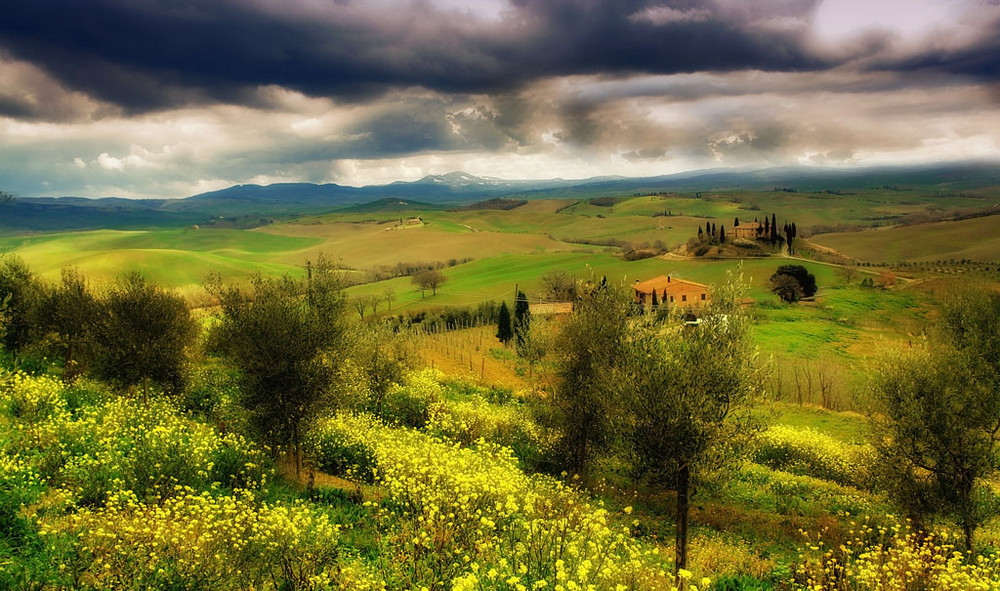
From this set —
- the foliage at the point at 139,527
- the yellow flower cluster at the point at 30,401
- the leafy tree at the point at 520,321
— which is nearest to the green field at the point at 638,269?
the leafy tree at the point at 520,321

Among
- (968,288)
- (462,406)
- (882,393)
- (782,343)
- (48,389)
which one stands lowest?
(782,343)

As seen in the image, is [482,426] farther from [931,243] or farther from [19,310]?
[931,243]

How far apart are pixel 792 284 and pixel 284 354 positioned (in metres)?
84.3

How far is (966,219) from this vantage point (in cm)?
14775

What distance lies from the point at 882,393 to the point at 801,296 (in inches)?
2772

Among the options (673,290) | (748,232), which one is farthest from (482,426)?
(748,232)

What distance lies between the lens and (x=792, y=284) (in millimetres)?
82750

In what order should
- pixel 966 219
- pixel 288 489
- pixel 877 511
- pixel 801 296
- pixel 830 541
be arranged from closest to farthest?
pixel 288 489 → pixel 830 541 → pixel 877 511 → pixel 801 296 → pixel 966 219

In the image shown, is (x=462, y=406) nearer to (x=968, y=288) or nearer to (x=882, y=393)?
(x=882, y=393)

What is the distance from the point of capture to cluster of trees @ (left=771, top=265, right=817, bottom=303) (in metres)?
81.8

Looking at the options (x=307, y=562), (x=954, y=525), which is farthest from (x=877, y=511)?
(x=307, y=562)

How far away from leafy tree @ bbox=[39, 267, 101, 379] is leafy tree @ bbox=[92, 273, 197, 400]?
2.87 m

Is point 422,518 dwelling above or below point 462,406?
above

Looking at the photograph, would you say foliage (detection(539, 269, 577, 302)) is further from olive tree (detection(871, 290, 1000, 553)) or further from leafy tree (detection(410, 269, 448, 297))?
olive tree (detection(871, 290, 1000, 553))
